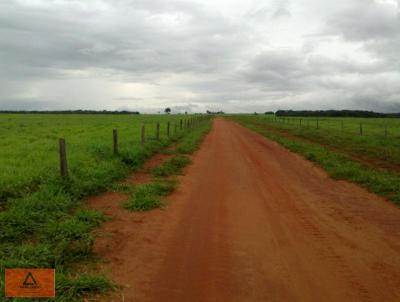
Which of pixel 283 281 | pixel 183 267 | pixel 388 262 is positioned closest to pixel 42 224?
pixel 183 267

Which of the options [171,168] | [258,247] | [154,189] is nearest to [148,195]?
[154,189]

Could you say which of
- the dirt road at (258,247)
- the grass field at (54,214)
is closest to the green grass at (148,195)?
the dirt road at (258,247)

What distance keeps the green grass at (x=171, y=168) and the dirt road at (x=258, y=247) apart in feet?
6.78

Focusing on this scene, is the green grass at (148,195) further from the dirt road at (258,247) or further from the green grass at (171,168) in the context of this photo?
the green grass at (171,168)

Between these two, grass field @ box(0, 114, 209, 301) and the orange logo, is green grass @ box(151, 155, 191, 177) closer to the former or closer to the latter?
grass field @ box(0, 114, 209, 301)

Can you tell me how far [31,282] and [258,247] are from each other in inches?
127

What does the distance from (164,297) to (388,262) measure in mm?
3224

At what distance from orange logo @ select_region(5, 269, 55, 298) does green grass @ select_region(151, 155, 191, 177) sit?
7593 mm

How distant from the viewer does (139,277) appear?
14.7ft

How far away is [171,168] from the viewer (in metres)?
12.0

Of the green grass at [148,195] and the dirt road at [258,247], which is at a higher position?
the green grass at [148,195]

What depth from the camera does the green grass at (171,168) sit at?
11305mm

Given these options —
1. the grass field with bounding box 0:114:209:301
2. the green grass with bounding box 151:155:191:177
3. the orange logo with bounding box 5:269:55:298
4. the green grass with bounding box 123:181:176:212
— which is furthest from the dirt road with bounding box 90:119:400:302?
the green grass with bounding box 151:155:191:177

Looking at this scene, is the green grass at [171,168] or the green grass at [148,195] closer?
the green grass at [148,195]
